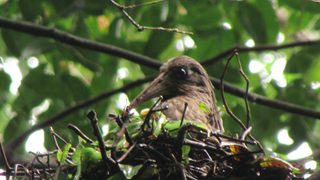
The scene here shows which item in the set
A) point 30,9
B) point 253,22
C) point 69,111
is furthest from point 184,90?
point 30,9

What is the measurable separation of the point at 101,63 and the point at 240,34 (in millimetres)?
1361

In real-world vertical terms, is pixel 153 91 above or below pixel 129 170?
above

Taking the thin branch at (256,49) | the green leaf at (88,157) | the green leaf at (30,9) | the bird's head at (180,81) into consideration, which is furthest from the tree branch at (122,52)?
the green leaf at (88,157)

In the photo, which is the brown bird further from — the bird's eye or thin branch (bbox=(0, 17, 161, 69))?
thin branch (bbox=(0, 17, 161, 69))

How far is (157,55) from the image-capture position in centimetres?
701

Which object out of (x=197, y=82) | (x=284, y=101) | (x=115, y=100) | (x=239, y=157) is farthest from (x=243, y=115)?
(x=239, y=157)

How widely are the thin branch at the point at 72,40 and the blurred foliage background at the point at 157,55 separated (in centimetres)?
29

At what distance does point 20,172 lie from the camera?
426 centimetres

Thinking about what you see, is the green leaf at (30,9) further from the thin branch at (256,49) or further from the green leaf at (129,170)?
the green leaf at (129,170)

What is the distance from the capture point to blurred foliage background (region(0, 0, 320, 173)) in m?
6.77

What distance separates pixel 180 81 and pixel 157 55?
122cm

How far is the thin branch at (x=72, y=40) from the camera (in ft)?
20.8

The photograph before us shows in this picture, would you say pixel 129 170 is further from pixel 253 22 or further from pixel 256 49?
pixel 253 22

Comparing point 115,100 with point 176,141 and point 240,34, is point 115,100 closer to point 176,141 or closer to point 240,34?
point 240,34
